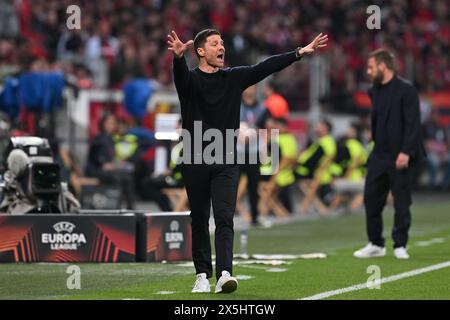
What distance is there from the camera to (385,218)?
22.9 metres

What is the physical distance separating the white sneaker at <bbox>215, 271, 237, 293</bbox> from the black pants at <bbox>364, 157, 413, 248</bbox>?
14.8ft

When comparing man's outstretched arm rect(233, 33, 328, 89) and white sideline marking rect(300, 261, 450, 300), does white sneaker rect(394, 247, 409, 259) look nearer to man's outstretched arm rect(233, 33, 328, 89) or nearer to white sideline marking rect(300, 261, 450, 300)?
white sideline marking rect(300, 261, 450, 300)

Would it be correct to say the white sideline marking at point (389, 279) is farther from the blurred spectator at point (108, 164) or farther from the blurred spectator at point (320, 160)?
the blurred spectator at point (320, 160)

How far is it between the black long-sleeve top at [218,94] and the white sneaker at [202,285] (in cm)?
101

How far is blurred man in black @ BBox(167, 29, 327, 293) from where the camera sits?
1103cm

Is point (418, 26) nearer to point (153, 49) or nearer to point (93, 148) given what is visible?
point (153, 49)

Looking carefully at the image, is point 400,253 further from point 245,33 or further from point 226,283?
point 245,33

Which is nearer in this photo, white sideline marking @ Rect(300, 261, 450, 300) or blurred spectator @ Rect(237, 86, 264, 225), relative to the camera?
white sideline marking @ Rect(300, 261, 450, 300)

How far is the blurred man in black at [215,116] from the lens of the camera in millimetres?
11031

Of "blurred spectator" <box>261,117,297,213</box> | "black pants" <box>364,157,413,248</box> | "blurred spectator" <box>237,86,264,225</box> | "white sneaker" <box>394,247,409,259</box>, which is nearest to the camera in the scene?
"white sneaker" <box>394,247,409,259</box>

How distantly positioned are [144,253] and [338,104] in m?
19.1

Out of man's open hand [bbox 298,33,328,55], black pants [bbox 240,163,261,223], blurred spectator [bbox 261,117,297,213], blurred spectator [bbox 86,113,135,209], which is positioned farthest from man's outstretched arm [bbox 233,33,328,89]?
blurred spectator [bbox 261,117,297,213]

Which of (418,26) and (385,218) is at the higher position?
(418,26)

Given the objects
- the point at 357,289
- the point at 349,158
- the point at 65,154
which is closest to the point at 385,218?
the point at 349,158
